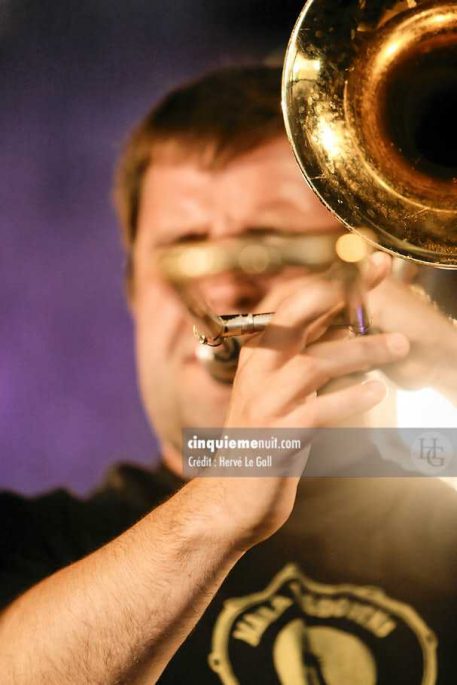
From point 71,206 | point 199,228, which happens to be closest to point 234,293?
point 199,228

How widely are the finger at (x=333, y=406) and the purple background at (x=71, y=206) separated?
83 centimetres

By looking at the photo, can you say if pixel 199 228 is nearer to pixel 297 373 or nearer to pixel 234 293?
pixel 234 293

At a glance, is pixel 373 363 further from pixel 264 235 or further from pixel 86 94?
pixel 86 94

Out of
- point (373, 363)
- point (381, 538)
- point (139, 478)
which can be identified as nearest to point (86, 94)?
point (139, 478)

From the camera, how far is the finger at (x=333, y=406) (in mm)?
1287

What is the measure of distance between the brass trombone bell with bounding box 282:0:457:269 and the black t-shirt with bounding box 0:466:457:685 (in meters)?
0.81

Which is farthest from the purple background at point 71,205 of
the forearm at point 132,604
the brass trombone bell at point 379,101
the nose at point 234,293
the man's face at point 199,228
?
the brass trombone bell at point 379,101

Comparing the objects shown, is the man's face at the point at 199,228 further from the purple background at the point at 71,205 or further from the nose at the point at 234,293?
the purple background at the point at 71,205

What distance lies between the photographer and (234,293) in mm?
1830

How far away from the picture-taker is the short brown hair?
1905 millimetres

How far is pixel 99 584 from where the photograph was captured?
1.44 meters

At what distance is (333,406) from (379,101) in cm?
69

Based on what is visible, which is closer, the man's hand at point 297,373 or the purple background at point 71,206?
the man's hand at point 297,373

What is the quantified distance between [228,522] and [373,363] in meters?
0.47
